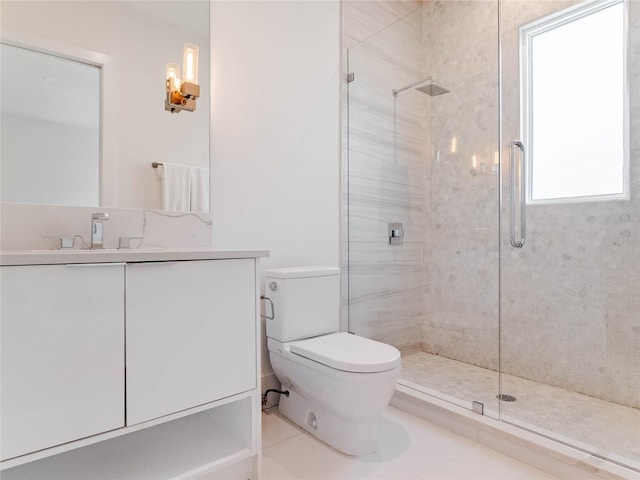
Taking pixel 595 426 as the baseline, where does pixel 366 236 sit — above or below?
above

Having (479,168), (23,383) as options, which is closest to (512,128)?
(479,168)

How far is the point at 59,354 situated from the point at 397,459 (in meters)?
1.23

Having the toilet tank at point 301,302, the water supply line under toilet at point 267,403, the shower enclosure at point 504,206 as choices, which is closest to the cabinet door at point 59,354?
the toilet tank at point 301,302

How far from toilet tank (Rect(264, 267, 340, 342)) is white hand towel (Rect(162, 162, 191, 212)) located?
50 cm

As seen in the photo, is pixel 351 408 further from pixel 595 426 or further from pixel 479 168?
pixel 479 168

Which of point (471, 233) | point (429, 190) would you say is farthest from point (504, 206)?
point (429, 190)

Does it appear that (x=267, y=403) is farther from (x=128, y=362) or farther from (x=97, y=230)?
(x=97, y=230)

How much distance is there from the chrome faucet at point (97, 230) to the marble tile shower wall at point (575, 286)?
2059mm

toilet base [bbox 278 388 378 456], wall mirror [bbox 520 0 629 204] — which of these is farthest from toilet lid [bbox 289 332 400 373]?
wall mirror [bbox 520 0 629 204]

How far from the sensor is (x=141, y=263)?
1.15 meters

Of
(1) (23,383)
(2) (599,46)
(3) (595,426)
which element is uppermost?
(2) (599,46)

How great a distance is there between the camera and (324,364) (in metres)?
1.54

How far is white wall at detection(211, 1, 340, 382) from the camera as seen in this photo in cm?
185

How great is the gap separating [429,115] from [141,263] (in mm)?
2082
